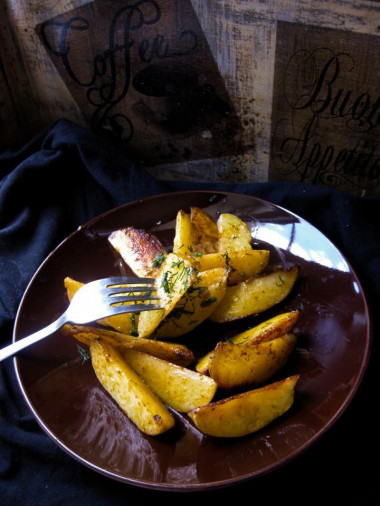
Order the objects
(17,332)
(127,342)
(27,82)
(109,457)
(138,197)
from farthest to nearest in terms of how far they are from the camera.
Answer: (27,82)
(138,197)
(17,332)
(127,342)
(109,457)

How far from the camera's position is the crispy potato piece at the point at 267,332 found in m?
1.47

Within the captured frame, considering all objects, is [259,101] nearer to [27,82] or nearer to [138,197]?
[138,197]

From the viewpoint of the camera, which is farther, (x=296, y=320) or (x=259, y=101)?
(x=259, y=101)

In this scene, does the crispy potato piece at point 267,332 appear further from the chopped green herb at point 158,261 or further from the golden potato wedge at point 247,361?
the chopped green herb at point 158,261

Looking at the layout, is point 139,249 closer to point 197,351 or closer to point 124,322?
point 124,322

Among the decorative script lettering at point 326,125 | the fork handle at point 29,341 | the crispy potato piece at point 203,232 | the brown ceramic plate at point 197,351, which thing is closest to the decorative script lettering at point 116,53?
the decorative script lettering at point 326,125

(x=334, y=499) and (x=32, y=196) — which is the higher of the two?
(x=32, y=196)

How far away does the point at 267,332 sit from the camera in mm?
1475

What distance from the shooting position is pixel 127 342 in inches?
57.9

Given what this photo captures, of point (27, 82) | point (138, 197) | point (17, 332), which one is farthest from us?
point (27, 82)

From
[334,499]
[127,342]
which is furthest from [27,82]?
[334,499]

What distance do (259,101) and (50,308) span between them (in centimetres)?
109

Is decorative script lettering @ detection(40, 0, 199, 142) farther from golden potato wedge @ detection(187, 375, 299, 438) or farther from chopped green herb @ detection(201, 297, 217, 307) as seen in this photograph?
golden potato wedge @ detection(187, 375, 299, 438)

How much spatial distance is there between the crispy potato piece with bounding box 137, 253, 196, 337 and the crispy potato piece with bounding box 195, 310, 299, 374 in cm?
16
